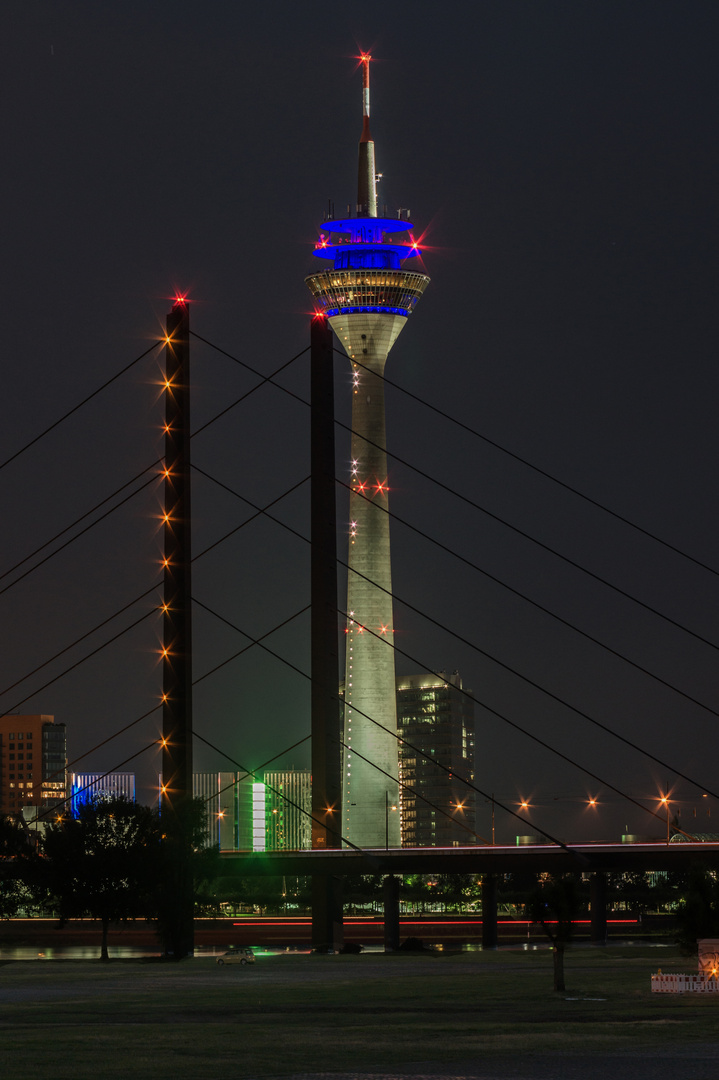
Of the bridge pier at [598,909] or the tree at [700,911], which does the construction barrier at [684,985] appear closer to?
the tree at [700,911]

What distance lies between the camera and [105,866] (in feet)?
261

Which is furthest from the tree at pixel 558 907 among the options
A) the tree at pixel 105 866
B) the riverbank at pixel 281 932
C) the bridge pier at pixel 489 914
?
the riverbank at pixel 281 932

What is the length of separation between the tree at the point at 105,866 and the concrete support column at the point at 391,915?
19954 mm

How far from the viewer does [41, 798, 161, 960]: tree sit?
79562 millimetres

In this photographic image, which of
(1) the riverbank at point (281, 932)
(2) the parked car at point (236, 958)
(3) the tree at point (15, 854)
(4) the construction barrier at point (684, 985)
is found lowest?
(1) the riverbank at point (281, 932)

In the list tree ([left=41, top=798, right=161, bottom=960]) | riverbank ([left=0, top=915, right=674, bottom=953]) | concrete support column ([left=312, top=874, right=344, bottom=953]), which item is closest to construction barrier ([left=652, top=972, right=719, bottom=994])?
tree ([left=41, top=798, right=161, bottom=960])

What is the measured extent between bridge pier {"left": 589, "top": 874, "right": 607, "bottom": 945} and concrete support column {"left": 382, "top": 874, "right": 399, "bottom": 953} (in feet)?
37.9

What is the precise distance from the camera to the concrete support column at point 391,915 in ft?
330

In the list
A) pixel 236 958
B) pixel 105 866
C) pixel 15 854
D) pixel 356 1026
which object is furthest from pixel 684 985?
pixel 15 854

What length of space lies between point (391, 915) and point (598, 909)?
13.5 meters

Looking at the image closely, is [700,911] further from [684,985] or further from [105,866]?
[105,866]

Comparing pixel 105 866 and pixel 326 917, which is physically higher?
pixel 105 866

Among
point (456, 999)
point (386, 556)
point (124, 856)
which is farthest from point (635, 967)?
point (386, 556)

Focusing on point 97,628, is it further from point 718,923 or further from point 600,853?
point 718,923
